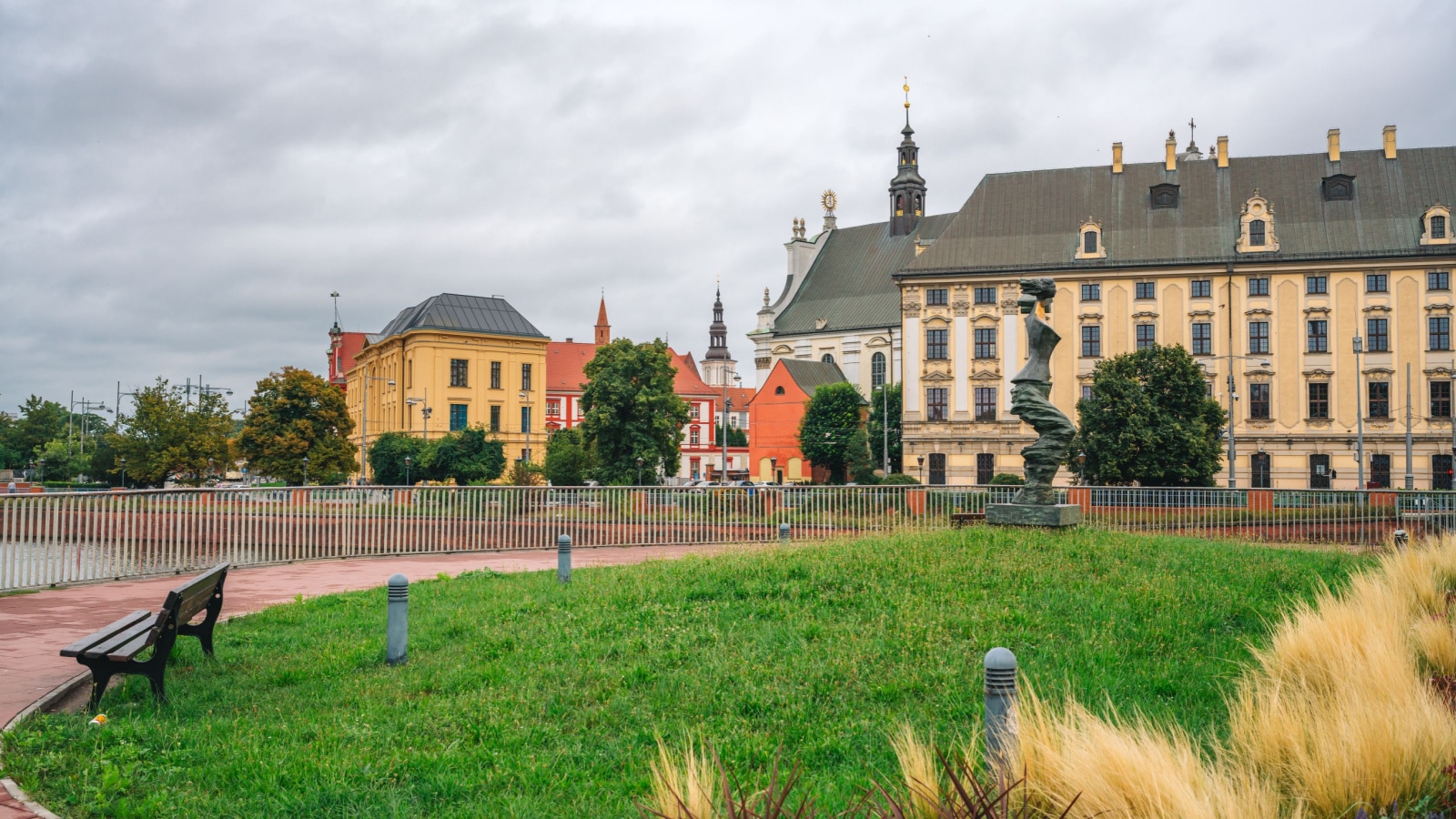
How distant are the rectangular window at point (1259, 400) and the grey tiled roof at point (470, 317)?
163 feet

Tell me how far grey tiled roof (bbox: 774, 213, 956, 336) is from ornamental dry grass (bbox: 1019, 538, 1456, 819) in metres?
78.3

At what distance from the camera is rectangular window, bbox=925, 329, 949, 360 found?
197 ft

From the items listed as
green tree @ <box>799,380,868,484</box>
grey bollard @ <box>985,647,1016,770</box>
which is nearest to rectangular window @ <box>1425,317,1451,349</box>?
green tree @ <box>799,380,868,484</box>

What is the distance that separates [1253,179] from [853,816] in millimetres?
62202

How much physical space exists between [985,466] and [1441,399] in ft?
75.2

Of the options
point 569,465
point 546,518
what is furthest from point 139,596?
point 569,465

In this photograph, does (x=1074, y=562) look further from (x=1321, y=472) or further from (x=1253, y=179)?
(x=1253, y=179)

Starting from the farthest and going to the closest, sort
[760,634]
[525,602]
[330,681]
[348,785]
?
[525,602], [760,634], [330,681], [348,785]

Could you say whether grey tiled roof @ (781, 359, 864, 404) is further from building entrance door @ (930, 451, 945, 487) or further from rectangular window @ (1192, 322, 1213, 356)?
rectangular window @ (1192, 322, 1213, 356)

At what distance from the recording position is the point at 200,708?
800 cm

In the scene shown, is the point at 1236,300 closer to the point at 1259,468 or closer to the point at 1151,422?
the point at 1259,468

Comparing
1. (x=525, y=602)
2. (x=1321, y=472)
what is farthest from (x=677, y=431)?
(x=525, y=602)

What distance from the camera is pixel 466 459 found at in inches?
2197

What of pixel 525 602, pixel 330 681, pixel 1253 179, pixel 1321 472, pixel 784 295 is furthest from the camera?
pixel 784 295
